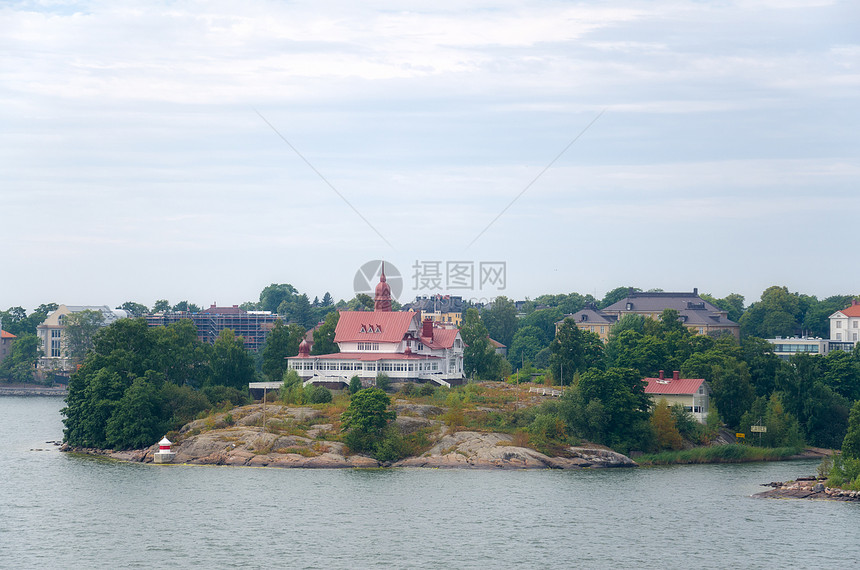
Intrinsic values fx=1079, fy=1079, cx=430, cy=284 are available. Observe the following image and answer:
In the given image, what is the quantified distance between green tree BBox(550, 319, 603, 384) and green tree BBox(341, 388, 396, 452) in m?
29.4

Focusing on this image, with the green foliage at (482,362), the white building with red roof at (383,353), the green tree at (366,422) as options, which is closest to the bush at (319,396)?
the white building with red roof at (383,353)

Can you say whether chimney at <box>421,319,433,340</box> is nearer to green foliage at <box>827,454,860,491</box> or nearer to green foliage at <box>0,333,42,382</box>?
green foliage at <box>827,454,860,491</box>

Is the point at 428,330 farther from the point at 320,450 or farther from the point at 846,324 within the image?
the point at 846,324

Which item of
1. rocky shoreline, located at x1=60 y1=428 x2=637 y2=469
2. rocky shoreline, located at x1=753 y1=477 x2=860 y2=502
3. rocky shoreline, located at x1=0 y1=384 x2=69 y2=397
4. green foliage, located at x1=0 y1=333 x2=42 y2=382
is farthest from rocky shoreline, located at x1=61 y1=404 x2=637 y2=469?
green foliage, located at x1=0 y1=333 x2=42 y2=382

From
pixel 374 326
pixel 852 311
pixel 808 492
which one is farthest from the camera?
pixel 852 311

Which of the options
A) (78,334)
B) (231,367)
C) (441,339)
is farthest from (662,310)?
(78,334)

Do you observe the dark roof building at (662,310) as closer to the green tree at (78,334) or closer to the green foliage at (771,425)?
the green foliage at (771,425)

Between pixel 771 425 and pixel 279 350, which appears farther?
pixel 279 350

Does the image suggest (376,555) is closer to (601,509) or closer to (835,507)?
(601,509)

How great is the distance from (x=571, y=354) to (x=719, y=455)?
2466 centimetres

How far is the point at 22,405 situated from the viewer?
150625 mm

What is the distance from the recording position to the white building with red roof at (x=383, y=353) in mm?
103250

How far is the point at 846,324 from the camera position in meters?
170

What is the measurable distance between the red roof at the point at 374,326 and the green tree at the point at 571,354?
15317mm
